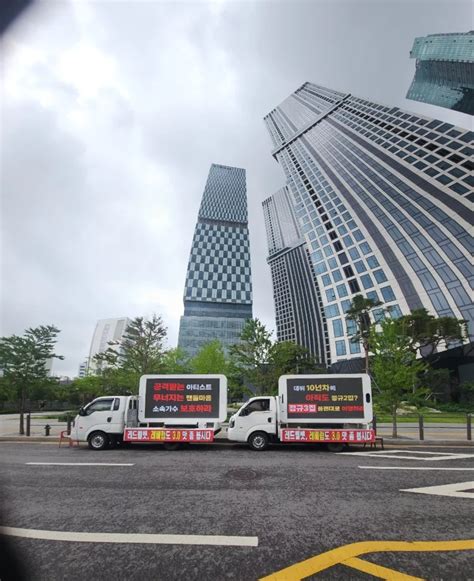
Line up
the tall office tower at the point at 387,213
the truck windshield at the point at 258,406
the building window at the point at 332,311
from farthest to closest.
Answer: the building window at the point at 332,311, the tall office tower at the point at 387,213, the truck windshield at the point at 258,406

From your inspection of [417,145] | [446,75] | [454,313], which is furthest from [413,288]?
[446,75]

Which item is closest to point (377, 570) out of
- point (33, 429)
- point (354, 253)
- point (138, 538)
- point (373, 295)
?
point (138, 538)

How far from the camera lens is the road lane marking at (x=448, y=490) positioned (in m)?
6.16

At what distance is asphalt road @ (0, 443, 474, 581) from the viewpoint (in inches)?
141

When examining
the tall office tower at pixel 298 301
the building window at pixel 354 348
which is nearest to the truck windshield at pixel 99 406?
the building window at pixel 354 348

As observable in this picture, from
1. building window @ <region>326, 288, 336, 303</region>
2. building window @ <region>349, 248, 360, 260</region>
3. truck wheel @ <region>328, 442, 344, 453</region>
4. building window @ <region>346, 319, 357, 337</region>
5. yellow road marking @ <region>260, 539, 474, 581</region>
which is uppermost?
building window @ <region>349, 248, 360, 260</region>

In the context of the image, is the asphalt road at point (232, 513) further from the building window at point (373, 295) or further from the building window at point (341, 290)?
the building window at point (341, 290)

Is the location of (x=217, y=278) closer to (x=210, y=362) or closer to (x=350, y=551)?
(x=210, y=362)

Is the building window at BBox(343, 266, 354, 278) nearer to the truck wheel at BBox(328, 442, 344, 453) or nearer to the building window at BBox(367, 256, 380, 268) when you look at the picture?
the building window at BBox(367, 256, 380, 268)

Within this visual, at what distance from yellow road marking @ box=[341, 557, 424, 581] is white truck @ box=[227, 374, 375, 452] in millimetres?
8388

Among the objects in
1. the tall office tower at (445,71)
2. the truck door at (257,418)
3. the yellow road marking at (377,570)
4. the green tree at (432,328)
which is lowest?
the yellow road marking at (377,570)

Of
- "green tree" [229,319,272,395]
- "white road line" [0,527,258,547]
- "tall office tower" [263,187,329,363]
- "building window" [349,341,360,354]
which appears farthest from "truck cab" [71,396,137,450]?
"tall office tower" [263,187,329,363]

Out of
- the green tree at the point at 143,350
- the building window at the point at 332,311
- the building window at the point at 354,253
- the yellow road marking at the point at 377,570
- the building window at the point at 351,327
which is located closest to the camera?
the yellow road marking at the point at 377,570

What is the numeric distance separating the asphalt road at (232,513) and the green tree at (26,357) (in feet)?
28.0
